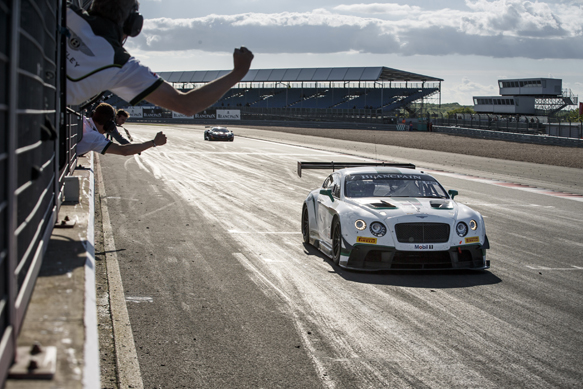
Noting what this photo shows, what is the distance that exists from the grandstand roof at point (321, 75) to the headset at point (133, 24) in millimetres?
80427

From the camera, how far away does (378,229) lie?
340 inches

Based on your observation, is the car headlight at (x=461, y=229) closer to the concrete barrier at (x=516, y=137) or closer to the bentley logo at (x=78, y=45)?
the bentley logo at (x=78, y=45)

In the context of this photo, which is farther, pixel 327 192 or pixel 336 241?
pixel 327 192

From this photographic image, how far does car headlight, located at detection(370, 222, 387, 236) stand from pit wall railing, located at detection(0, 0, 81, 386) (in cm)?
540

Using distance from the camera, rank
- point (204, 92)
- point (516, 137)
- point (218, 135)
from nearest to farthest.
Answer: point (204, 92), point (218, 135), point (516, 137)

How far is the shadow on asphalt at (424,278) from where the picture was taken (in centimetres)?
802

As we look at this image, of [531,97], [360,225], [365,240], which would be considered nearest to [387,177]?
[360,225]

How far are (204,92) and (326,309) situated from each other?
4.24 meters

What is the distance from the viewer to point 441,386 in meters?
4.67

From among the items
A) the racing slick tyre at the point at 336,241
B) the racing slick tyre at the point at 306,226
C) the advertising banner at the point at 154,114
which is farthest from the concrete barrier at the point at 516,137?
the advertising banner at the point at 154,114

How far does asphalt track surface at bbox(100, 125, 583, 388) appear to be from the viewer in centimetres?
496

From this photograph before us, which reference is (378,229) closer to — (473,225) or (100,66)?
(473,225)

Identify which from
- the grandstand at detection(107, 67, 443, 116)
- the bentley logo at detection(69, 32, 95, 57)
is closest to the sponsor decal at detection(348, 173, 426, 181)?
the bentley logo at detection(69, 32, 95, 57)

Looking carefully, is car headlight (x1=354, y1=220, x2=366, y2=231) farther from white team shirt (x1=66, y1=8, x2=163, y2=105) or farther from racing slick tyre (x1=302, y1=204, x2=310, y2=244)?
white team shirt (x1=66, y1=8, x2=163, y2=105)
